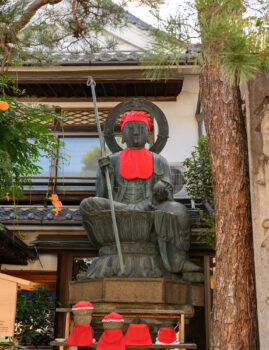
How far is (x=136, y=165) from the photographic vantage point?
657cm

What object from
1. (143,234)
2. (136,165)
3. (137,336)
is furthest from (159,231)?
(137,336)

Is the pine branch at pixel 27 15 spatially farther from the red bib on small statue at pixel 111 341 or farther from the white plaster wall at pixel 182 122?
the white plaster wall at pixel 182 122

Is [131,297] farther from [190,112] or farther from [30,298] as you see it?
[190,112]

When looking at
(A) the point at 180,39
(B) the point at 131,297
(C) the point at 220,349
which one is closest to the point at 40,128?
(B) the point at 131,297

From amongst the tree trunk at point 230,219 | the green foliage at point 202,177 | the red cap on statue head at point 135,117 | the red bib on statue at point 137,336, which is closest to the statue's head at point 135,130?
the red cap on statue head at point 135,117

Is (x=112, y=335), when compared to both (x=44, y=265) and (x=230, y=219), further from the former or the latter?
(x=44, y=265)

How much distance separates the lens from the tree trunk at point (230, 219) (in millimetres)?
3803

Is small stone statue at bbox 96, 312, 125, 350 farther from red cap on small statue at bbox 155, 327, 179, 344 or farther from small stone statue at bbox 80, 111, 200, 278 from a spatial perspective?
small stone statue at bbox 80, 111, 200, 278

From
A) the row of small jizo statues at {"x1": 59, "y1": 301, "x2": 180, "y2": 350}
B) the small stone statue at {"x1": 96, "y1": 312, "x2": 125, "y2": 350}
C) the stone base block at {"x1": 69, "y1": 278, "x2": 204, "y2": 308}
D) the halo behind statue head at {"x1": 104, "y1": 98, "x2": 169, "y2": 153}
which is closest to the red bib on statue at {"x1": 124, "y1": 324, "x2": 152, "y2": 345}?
the row of small jizo statues at {"x1": 59, "y1": 301, "x2": 180, "y2": 350}

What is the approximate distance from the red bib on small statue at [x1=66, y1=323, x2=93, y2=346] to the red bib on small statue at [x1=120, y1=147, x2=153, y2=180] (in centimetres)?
259

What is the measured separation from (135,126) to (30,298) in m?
3.30

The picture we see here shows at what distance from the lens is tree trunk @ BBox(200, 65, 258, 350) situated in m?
3.80

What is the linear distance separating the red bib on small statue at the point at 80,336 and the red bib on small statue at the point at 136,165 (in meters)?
2.59

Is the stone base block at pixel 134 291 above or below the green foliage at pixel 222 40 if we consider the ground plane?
below
